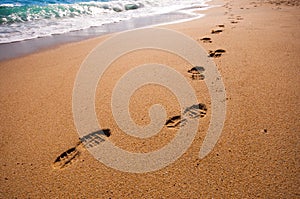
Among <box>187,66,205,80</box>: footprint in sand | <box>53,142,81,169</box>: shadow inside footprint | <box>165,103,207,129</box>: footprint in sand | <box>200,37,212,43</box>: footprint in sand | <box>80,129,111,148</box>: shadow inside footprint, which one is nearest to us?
<box>53,142,81,169</box>: shadow inside footprint

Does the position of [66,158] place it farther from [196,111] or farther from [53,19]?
[53,19]

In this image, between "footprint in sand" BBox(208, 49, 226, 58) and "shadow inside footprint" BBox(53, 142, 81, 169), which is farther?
"footprint in sand" BBox(208, 49, 226, 58)

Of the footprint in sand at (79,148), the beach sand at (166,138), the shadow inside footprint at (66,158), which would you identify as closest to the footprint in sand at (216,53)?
the beach sand at (166,138)

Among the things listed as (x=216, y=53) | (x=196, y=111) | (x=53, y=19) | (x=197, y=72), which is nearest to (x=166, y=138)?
(x=196, y=111)

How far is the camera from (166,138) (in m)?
1.78

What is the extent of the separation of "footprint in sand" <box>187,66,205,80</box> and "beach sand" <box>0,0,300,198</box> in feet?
0.30

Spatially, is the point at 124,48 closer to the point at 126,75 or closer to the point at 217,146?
the point at 126,75

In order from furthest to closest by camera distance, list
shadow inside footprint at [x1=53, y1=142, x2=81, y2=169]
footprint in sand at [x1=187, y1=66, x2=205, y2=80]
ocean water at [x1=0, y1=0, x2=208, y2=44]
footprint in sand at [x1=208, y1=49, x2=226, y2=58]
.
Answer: ocean water at [x1=0, y1=0, x2=208, y2=44], footprint in sand at [x1=208, y1=49, x2=226, y2=58], footprint in sand at [x1=187, y1=66, x2=205, y2=80], shadow inside footprint at [x1=53, y1=142, x2=81, y2=169]

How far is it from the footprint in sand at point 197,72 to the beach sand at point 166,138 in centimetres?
9

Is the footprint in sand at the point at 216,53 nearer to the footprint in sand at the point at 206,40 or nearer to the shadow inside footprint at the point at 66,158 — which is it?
the footprint in sand at the point at 206,40

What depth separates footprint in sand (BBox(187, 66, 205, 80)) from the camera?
2.64 m

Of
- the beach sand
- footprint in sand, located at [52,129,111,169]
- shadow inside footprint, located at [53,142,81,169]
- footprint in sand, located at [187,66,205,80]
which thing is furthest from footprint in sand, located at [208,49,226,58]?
shadow inside footprint, located at [53,142,81,169]

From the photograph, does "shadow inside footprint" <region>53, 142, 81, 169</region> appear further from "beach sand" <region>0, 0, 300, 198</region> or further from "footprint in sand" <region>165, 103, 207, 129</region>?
"footprint in sand" <region>165, 103, 207, 129</region>

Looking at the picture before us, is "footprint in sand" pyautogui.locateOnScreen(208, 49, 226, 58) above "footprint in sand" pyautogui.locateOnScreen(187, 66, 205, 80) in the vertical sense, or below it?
above
